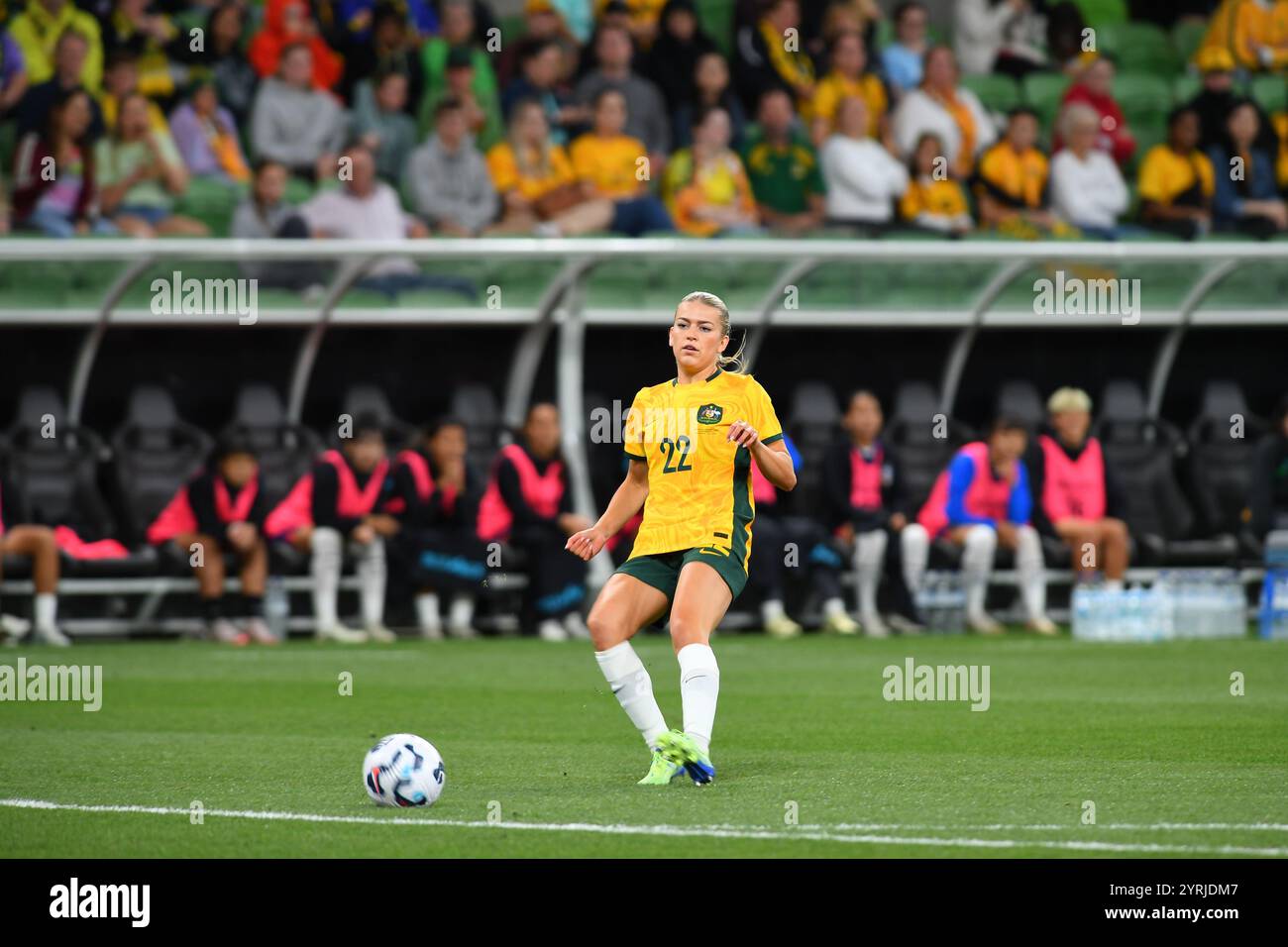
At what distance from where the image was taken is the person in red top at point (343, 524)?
15.5 metres

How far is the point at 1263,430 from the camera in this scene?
Result: 17297mm

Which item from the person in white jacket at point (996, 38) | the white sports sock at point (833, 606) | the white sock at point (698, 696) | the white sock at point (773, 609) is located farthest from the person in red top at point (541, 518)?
the white sock at point (698, 696)

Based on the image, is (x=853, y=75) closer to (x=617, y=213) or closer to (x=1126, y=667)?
(x=617, y=213)

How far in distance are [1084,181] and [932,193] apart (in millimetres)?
1511

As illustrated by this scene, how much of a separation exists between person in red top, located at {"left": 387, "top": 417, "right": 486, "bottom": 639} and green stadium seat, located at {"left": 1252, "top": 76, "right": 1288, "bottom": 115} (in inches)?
352

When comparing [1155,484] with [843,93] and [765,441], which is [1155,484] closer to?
[843,93]

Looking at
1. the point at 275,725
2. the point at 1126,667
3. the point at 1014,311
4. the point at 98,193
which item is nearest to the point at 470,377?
the point at 98,193

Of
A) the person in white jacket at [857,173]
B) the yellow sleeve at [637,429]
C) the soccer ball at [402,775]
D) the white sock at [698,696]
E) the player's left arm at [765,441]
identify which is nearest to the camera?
the soccer ball at [402,775]

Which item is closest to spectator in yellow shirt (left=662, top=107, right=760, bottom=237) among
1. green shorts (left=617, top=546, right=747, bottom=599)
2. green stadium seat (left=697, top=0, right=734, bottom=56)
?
green stadium seat (left=697, top=0, right=734, bottom=56)

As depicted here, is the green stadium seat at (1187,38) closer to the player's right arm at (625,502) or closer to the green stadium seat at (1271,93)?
the green stadium seat at (1271,93)

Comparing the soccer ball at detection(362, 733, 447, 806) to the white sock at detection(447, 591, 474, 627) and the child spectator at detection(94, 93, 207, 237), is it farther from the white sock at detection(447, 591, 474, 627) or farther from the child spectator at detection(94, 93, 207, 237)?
the child spectator at detection(94, 93, 207, 237)

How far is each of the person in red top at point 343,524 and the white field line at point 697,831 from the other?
838 centimetres

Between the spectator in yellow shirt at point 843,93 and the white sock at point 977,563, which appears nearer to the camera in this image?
the white sock at point 977,563

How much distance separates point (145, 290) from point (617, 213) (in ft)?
12.4
